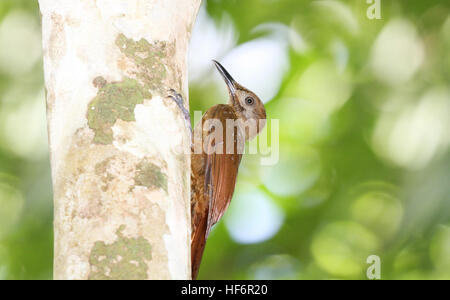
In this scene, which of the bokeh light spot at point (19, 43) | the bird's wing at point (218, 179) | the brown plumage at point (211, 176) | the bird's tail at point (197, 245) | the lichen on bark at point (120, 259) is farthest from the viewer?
the bokeh light spot at point (19, 43)

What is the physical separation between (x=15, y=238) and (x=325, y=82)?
2809mm

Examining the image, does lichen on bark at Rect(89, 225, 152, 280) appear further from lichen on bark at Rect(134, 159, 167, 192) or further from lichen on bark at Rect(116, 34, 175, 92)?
lichen on bark at Rect(116, 34, 175, 92)

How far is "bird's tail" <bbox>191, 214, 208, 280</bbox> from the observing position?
3.53 metres

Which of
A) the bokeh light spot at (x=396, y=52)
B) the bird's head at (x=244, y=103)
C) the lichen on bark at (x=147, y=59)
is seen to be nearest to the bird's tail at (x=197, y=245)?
the bird's head at (x=244, y=103)

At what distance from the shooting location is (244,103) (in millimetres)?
5172

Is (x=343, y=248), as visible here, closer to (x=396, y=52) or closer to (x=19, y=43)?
(x=396, y=52)

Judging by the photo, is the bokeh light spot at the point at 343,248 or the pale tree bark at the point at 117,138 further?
the bokeh light spot at the point at 343,248

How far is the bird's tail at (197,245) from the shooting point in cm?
353

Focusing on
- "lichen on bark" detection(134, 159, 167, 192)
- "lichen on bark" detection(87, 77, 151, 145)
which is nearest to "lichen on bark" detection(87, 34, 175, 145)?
"lichen on bark" detection(87, 77, 151, 145)

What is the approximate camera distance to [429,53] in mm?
4449

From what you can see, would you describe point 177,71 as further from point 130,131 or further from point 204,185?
point 204,185

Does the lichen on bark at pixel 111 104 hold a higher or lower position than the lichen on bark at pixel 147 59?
lower

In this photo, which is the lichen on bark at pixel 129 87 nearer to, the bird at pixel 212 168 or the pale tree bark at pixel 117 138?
the pale tree bark at pixel 117 138
